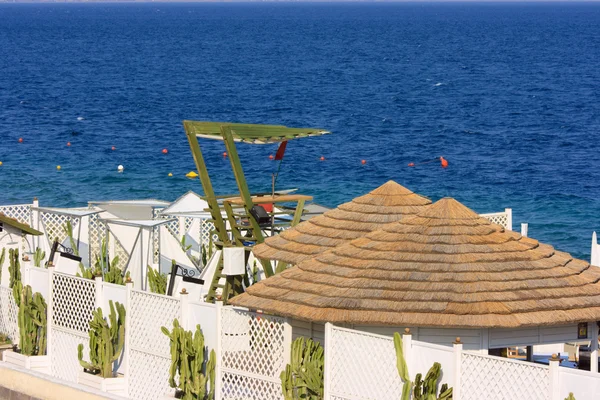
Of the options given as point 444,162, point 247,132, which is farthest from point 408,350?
point 444,162

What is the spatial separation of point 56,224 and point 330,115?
49.4 metres

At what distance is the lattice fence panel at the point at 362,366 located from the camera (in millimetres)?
11938

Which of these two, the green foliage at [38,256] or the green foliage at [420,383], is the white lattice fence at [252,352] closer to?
the green foliage at [420,383]

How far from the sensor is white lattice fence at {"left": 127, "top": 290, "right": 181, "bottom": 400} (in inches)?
547

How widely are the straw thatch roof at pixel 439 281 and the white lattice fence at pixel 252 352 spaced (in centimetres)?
21

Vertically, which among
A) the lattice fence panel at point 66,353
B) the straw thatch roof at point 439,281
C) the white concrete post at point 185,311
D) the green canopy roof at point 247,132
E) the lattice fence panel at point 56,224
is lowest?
the lattice fence panel at point 66,353

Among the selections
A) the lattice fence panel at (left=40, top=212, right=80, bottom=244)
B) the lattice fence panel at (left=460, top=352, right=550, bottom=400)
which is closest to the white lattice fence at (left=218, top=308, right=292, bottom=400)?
the lattice fence panel at (left=460, top=352, right=550, bottom=400)

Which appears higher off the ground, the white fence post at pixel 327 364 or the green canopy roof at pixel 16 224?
the green canopy roof at pixel 16 224

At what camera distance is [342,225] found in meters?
15.0

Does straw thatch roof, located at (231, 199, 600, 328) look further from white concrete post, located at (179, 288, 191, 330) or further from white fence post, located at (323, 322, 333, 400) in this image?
white concrete post, located at (179, 288, 191, 330)

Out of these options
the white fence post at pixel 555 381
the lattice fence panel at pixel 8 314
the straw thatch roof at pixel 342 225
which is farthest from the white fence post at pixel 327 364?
the lattice fence panel at pixel 8 314

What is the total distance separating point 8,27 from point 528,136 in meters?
132

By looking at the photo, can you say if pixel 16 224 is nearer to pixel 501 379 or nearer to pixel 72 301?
pixel 72 301

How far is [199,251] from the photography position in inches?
830
